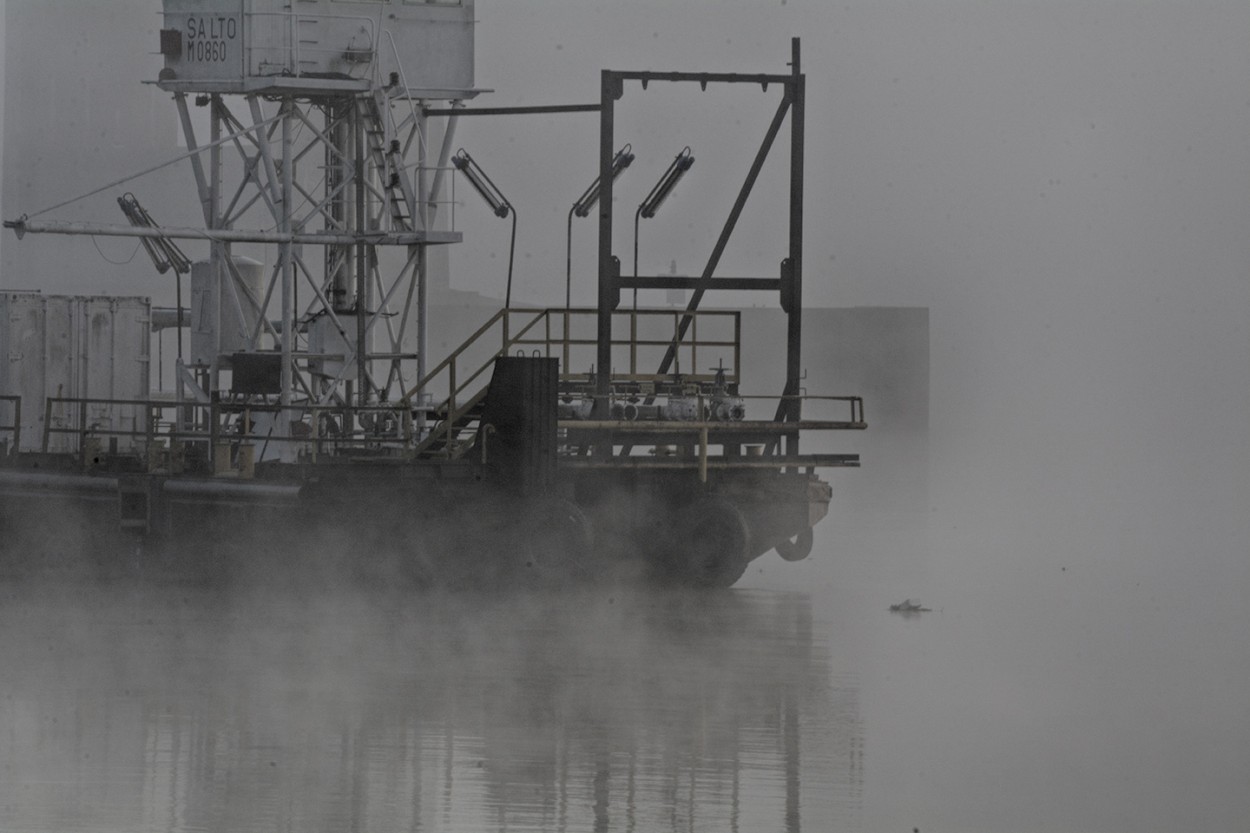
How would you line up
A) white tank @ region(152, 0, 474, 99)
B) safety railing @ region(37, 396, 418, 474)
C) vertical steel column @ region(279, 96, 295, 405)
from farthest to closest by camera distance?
white tank @ region(152, 0, 474, 99) < vertical steel column @ region(279, 96, 295, 405) < safety railing @ region(37, 396, 418, 474)

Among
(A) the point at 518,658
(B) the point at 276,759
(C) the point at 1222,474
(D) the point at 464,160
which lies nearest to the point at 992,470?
(C) the point at 1222,474

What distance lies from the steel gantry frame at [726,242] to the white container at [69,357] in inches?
227

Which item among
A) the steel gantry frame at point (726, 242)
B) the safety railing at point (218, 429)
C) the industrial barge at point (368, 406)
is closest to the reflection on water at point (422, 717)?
the industrial barge at point (368, 406)

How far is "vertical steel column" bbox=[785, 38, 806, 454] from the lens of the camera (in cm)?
2273

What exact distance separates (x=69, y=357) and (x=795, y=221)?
8.26 meters

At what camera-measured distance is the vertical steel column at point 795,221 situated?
22.7m

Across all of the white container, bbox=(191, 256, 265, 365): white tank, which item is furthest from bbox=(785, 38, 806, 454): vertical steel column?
the white container

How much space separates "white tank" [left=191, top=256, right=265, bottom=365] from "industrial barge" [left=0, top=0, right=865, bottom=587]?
0.04 metres

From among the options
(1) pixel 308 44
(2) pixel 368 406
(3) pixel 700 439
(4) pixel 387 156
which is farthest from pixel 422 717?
(1) pixel 308 44

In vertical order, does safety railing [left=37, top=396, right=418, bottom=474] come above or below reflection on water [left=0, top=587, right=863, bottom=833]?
above

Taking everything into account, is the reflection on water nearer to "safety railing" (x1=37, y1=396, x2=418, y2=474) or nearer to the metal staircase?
"safety railing" (x1=37, y1=396, x2=418, y2=474)

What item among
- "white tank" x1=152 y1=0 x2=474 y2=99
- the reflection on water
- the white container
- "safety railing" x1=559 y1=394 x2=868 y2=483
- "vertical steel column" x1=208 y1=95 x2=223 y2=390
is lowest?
the reflection on water

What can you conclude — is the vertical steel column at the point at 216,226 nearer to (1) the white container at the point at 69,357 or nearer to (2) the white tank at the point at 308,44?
(2) the white tank at the point at 308,44

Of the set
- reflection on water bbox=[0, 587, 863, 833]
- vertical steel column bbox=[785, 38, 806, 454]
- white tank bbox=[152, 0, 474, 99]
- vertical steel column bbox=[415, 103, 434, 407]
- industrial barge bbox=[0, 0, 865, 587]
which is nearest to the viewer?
reflection on water bbox=[0, 587, 863, 833]
